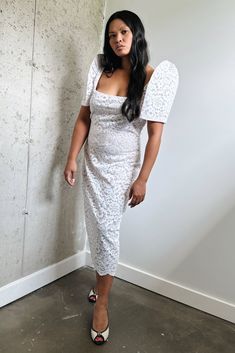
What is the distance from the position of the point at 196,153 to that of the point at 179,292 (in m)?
0.82

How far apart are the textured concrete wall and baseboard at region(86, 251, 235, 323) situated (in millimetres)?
451

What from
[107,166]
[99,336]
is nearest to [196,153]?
[107,166]

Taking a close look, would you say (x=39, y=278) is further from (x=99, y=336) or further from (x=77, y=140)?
(x=77, y=140)

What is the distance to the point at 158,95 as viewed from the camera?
4.62 ft

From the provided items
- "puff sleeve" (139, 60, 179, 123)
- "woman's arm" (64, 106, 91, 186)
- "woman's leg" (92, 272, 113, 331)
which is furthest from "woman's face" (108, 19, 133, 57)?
"woman's leg" (92, 272, 113, 331)

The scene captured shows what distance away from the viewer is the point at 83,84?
6.32 ft

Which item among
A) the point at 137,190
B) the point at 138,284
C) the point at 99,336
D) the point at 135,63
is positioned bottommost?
the point at 138,284

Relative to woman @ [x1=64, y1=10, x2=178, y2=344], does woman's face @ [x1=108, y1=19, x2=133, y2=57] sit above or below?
above

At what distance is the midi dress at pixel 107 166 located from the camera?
1527mm

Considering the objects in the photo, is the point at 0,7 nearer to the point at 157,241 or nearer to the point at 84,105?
the point at 84,105

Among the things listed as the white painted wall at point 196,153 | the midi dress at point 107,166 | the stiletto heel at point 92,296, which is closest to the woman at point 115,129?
the midi dress at point 107,166

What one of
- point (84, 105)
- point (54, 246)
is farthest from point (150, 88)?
point (54, 246)

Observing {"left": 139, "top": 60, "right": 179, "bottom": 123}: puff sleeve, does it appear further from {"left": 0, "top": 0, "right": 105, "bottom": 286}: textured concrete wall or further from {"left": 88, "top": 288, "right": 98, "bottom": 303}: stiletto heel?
{"left": 88, "top": 288, "right": 98, "bottom": 303}: stiletto heel

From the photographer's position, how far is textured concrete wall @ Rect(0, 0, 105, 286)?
59.4 inches
